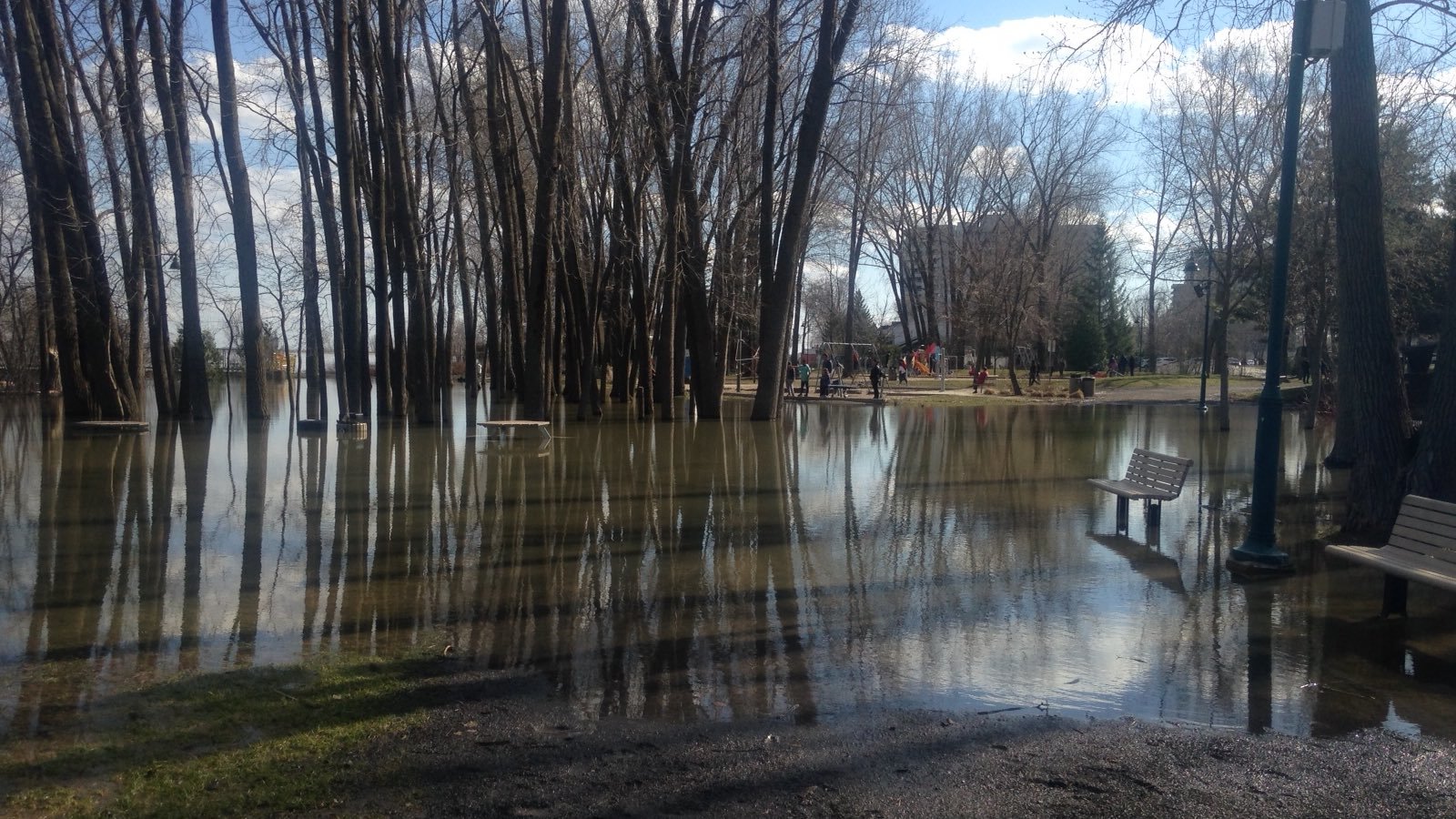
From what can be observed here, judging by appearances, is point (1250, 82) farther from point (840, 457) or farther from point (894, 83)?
point (840, 457)

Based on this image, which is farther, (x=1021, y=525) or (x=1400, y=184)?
(x=1400, y=184)

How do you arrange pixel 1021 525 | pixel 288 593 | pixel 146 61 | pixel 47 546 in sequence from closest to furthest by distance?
1. pixel 288 593
2. pixel 47 546
3. pixel 1021 525
4. pixel 146 61

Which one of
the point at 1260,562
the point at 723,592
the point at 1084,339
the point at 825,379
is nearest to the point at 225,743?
the point at 723,592

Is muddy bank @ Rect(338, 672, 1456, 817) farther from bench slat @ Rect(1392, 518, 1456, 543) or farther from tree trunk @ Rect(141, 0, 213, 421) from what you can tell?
tree trunk @ Rect(141, 0, 213, 421)

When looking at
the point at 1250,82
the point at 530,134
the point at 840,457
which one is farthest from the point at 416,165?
the point at 1250,82

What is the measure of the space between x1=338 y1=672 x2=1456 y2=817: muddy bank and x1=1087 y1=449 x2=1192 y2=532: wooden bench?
5.97 metres

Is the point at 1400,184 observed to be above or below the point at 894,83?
below

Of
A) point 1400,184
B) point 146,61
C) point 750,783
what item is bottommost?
point 750,783

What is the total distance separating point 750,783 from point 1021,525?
7656 millimetres

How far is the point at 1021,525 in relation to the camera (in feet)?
38.4

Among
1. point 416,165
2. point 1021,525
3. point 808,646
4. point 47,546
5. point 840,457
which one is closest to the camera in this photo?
point 808,646

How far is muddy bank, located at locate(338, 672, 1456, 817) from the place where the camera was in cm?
448

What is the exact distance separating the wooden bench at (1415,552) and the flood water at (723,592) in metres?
0.30

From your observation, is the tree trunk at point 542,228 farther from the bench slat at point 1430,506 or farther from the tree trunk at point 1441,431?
the bench slat at point 1430,506
